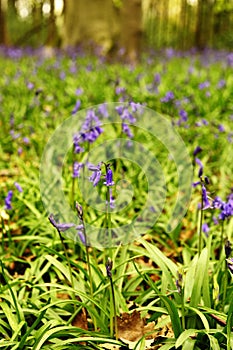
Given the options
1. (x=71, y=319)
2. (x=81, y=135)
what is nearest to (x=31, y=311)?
(x=71, y=319)

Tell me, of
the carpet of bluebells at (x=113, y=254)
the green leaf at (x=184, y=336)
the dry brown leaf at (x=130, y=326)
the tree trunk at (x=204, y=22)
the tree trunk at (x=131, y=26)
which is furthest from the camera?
the tree trunk at (x=204, y=22)

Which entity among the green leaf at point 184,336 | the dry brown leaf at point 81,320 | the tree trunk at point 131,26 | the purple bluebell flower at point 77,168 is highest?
the tree trunk at point 131,26

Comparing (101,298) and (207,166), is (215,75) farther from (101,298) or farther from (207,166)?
(101,298)

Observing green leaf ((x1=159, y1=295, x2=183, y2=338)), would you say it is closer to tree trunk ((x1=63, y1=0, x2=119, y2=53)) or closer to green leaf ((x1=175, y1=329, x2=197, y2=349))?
green leaf ((x1=175, y1=329, x2=197, y2=349))

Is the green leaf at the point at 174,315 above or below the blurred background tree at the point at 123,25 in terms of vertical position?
below

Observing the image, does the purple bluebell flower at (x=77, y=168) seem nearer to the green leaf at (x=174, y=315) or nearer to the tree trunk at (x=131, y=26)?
the green leaf at (x=174, y=315)

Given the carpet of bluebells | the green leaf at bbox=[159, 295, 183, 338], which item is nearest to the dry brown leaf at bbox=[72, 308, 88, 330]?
the carpet of bluebells

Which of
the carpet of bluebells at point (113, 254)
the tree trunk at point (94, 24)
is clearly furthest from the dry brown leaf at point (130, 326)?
the tree trunk at point (94, 24)
